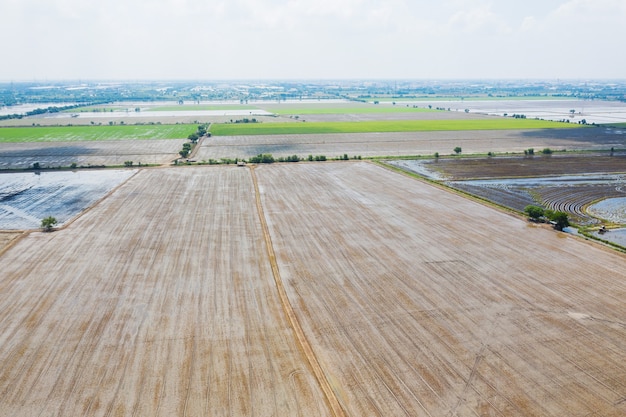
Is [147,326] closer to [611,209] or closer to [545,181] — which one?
[611,209]

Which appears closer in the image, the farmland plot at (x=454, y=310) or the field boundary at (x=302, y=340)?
the field boundary at (x=302, y=340)

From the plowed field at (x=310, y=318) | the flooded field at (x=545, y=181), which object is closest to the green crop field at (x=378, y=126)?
the flooded field at (x=545, y=181)

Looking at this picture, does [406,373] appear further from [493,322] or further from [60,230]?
[60,230]

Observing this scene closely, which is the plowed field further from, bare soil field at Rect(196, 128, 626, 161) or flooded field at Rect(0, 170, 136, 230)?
bare soil field at Rect(196, 128, 626, 161)

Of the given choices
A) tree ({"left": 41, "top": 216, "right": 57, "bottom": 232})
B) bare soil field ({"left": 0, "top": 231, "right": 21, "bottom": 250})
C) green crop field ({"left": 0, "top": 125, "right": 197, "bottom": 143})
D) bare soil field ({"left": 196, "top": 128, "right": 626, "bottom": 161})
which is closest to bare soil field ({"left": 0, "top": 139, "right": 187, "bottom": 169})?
green crop field ({"left": 0, "top": 125, "right": 197, "bottom": 143})

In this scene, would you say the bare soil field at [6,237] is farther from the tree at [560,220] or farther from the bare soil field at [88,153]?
the tree at [560,220]

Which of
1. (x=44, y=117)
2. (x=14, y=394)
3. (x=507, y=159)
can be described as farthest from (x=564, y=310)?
(x=44, y=117)
